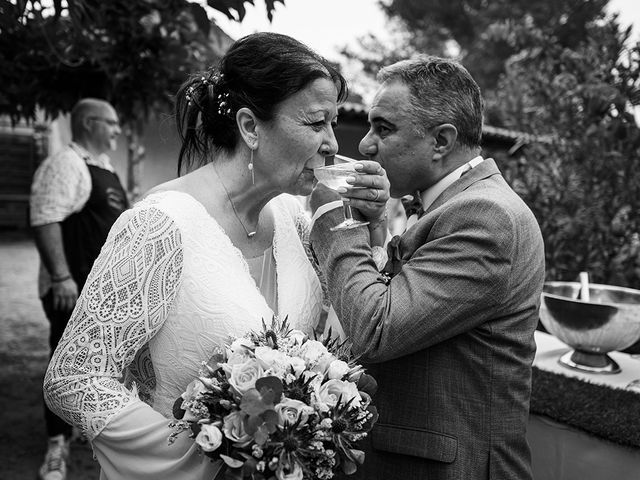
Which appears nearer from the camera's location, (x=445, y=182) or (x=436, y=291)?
(x=436, y=291)

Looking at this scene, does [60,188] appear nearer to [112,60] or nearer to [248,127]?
[112,60]

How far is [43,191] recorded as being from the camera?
465 cm

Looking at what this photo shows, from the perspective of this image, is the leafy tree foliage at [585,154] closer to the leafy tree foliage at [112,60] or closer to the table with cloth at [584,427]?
the table with cloth at [584,427]

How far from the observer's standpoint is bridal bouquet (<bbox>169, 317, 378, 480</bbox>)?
1.42m

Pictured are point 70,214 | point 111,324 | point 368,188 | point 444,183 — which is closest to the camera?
point 111,324

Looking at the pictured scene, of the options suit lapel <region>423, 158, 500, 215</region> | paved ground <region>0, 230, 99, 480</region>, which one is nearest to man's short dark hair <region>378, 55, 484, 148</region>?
suit lapel <region>423, 158, 500, 215</region>

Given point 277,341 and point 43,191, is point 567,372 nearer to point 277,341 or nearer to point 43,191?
point 277,341

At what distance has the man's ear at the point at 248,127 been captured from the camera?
209 cm

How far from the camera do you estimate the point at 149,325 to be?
1.82 meters

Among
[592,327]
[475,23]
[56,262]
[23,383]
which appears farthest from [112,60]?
[475,23]

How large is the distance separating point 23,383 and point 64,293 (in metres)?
2.24

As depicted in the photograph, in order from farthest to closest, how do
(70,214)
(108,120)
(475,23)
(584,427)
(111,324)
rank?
(475,23) → (108,120) → (70,214) → (584,427) → (111,324)

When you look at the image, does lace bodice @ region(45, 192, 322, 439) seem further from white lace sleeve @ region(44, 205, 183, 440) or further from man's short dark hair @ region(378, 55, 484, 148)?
man's short dark hair @ region(378, 55, 484, 148)

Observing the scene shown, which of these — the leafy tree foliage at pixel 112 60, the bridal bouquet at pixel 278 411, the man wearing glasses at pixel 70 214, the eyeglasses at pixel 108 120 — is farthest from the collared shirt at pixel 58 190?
the bridal bouquet at pixel 278 411
